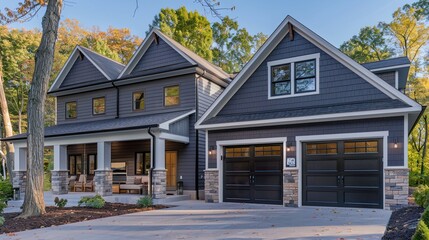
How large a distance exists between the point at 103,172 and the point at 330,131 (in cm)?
897

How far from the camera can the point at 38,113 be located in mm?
9977

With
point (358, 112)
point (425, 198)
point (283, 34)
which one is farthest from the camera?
point (283, 34)

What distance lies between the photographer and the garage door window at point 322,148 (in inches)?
422

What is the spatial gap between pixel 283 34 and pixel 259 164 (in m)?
4.78

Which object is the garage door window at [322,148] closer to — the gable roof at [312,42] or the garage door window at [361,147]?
the garage door window at [361,147]

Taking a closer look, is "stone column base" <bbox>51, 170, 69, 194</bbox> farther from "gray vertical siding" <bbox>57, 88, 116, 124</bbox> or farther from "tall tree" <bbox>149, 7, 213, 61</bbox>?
"tall tree" <bbox>149, 7, 213, 61</bbox>

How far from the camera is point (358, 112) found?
9.94 meters

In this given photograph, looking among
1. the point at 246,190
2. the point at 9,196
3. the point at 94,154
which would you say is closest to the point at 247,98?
the point at 246,190

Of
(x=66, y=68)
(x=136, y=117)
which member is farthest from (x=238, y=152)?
(x=66, y=68)

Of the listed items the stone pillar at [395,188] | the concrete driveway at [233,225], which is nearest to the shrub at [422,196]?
the stone pillar at [395,188]

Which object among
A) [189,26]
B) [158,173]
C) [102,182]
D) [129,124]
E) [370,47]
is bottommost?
[102,182]

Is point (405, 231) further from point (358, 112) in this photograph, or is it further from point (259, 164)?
point (259, 164)

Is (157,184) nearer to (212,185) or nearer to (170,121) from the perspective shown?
(212,185)

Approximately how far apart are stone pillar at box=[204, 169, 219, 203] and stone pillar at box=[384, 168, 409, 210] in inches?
224
